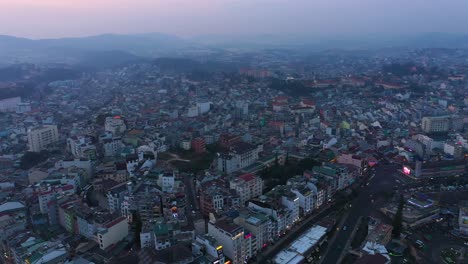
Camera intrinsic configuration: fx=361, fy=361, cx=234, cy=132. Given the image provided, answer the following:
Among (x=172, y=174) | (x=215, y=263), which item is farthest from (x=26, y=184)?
(x=215, y=263)

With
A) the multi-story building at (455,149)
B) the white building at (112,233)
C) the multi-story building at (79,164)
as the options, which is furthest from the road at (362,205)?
the multi-story building at (79,164)

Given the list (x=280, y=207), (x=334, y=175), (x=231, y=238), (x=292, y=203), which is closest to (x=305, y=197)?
(x=292, y=203)

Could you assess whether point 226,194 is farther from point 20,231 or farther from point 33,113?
point 33,113

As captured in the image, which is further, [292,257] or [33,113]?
[33,113]

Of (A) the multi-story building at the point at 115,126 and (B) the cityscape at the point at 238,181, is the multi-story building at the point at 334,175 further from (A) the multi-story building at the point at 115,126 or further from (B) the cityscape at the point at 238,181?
(A) the multi-story building at the point at 115,126

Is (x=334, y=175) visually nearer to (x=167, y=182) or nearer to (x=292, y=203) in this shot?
(x=292, y=203)
